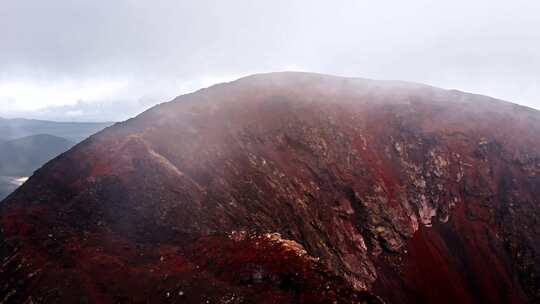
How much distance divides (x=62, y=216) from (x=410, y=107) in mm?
56355

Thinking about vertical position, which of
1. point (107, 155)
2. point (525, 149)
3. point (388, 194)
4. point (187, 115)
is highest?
point (187, 115)

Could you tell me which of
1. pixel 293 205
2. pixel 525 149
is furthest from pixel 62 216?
pixel 525 149

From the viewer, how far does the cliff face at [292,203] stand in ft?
72.8

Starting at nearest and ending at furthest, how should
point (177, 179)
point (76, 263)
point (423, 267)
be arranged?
point (76, 263)
point (177, 179)
point (423, 267)

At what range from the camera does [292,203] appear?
139 feet

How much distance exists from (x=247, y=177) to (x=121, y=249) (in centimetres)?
1781

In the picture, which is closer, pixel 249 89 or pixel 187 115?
pixel 187 115

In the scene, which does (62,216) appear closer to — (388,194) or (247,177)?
(247,177)

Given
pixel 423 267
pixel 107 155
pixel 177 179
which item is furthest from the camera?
pixel 423 267

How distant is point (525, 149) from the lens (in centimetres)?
6047

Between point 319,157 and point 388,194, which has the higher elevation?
point 319,157

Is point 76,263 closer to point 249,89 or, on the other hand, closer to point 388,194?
point 388,194

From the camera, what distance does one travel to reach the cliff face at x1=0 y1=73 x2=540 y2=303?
22.2 m

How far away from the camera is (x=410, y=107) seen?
66312 millimetres
